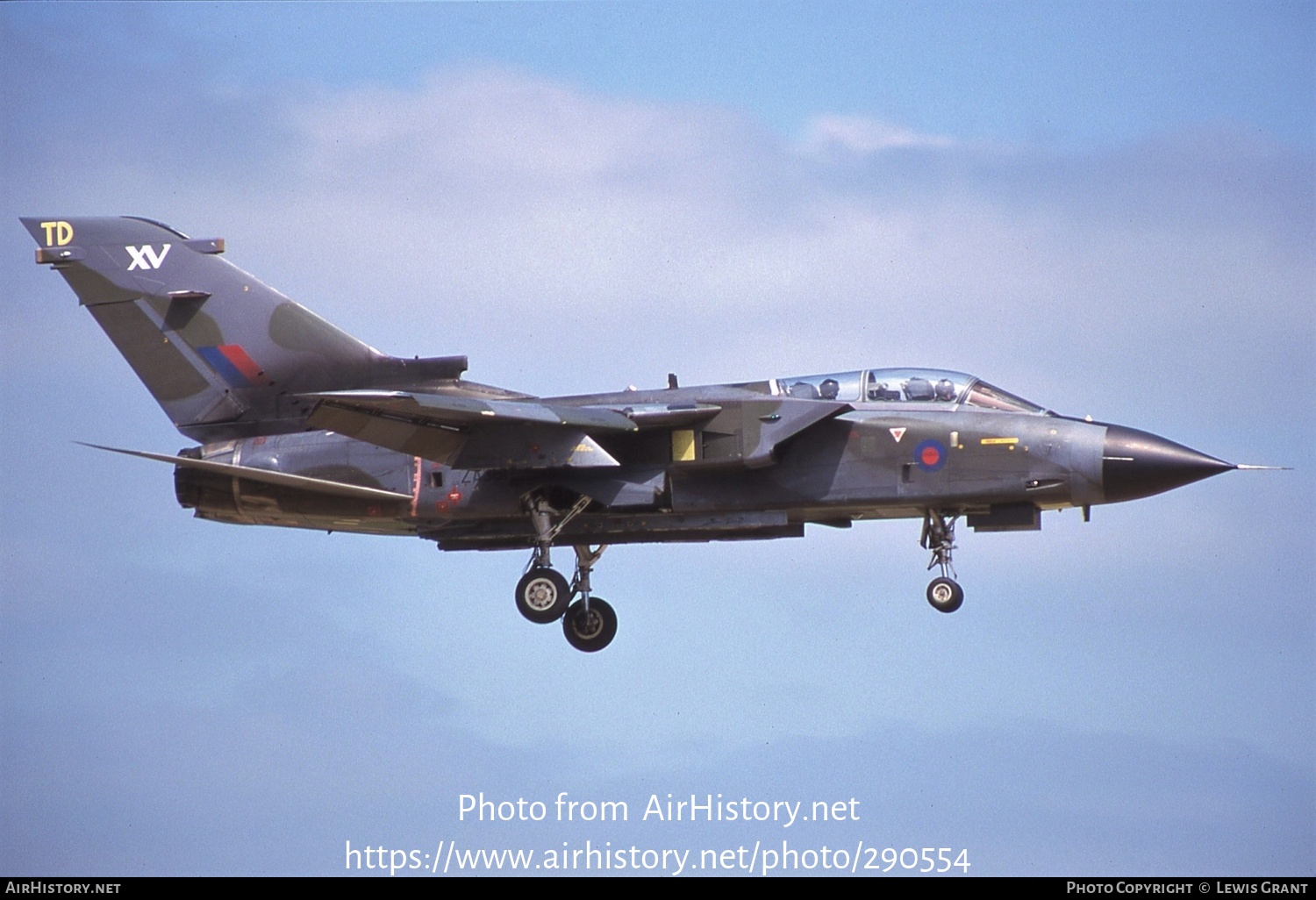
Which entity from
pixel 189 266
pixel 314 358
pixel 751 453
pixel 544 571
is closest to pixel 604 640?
pixel 544 571

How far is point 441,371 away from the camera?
88.8 feet

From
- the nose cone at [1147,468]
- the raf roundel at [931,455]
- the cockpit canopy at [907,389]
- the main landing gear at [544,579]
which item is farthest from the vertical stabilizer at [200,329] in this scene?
the nose cone at [1147,468]

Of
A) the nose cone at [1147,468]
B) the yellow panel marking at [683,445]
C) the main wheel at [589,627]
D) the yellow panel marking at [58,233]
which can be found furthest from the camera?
the yellow panel marking at [58,233]

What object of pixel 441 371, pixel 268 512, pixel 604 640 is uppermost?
pixel 441 371

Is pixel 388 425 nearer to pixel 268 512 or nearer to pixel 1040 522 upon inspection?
pixel 268 512

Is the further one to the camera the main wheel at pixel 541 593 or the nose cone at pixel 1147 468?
the main wheel at pixel 541 593

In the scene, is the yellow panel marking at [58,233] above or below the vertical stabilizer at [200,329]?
above

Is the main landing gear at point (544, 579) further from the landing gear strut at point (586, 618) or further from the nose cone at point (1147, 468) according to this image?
the nose cone at point (1147, 468)

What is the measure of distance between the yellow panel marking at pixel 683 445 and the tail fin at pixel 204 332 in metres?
3.50

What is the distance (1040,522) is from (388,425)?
28.2 ft

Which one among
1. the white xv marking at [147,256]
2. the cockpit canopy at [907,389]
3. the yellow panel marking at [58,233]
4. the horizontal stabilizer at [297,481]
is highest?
the yellow panel marking at [58,233]

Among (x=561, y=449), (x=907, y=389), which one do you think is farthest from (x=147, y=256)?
(x=907, y=389)

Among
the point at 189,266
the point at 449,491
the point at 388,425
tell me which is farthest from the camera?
the point at 189,266

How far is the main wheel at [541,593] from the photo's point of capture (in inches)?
1027
